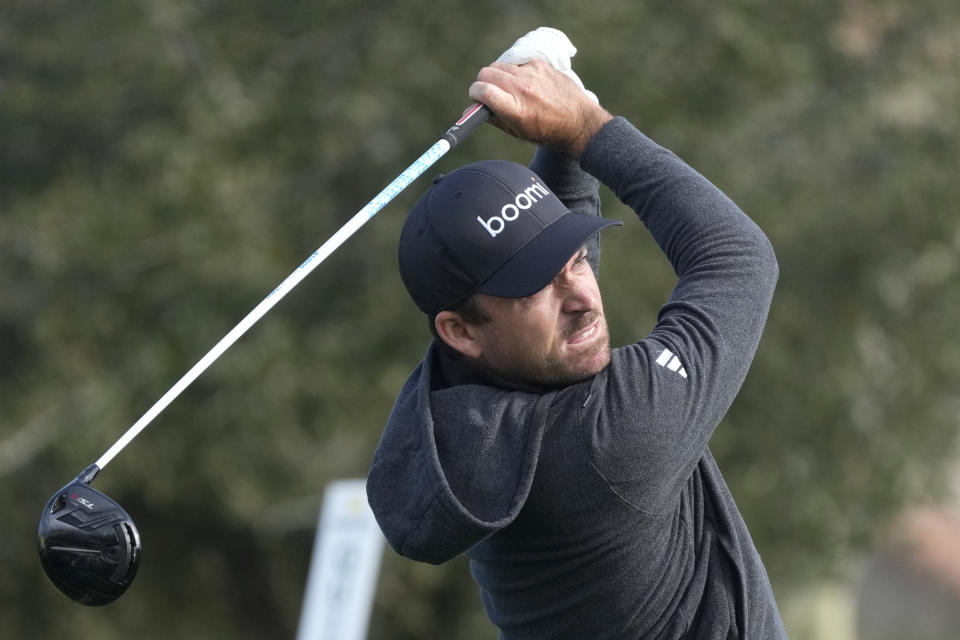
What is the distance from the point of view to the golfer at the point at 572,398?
280cm

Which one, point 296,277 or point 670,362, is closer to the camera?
point 670,362

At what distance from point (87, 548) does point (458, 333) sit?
79 centimetres

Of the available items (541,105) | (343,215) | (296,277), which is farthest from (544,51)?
(343,215)

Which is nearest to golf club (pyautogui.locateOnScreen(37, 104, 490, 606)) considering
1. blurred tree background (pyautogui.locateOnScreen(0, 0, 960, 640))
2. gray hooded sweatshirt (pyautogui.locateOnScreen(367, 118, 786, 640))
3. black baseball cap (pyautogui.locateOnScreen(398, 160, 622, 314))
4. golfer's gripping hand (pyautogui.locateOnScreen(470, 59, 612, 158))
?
black baseball cap (pyautogui.locateOnScreen(398, 160, 622, 314))

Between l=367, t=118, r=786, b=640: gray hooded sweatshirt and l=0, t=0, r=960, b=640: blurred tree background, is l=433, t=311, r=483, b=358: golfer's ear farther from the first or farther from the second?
l=0, t=0, r=960, b=640: blurred tree background

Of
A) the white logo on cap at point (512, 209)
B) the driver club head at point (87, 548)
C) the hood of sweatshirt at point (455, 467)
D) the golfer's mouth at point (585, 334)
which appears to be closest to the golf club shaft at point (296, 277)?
the driver club head at point (87, 548)

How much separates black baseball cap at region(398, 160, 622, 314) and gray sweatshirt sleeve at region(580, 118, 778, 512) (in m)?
0.14

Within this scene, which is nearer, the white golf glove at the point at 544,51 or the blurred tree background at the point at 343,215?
the white golf glove at the point at 544,51

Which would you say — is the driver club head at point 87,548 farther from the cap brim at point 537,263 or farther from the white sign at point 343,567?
the white sign at point 343,567

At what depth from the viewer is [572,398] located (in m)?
2.84

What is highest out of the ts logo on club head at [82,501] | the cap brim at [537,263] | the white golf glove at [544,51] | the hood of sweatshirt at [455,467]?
the white golf glove at [544,51]

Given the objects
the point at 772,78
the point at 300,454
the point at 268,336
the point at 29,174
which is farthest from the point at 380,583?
the point at 772,78

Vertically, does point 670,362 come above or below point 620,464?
above

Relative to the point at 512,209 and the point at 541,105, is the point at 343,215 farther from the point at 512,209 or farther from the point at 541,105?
the point at 512,209
